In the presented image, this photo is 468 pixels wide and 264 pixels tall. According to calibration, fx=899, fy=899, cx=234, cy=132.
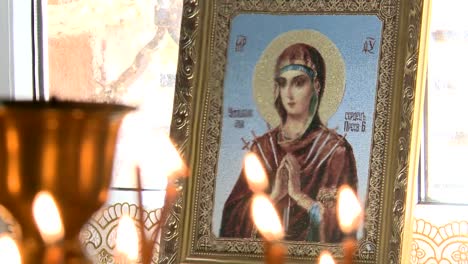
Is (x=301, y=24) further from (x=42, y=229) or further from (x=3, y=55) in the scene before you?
(x=42, y=229)

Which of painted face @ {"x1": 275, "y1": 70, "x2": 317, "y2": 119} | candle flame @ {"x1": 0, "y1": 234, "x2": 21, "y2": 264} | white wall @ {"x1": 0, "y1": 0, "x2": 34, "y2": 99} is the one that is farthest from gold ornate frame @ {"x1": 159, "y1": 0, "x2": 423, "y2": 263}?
candle flame @ {"x1": 0, "y1": 234, "x2": 21, "y2": 264}

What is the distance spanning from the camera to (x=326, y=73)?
2162mm

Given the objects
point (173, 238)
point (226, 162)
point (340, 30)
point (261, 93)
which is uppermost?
point (340, 30)

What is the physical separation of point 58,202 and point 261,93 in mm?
1357

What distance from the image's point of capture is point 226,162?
2.22 metres

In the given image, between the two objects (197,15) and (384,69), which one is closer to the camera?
(384,69)

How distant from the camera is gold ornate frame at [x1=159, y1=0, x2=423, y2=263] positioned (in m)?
2.06

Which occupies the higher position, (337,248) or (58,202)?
(58,202)

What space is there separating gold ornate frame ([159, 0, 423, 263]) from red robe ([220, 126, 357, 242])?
32mm

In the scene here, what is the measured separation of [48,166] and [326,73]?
134 centimetres

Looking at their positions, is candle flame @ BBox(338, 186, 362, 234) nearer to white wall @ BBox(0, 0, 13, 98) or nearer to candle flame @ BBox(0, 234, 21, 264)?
candle flame @ BBox(0, 234, 21, 264)

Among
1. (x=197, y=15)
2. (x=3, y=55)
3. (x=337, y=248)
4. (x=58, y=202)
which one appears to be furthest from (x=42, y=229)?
(x=3, y=55)

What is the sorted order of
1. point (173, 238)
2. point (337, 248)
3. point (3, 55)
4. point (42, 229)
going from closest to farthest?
point (42, 229) → point (337, 248) → point (173, 238) → point (3, 55)

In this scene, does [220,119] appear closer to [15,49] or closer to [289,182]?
[289,182]
